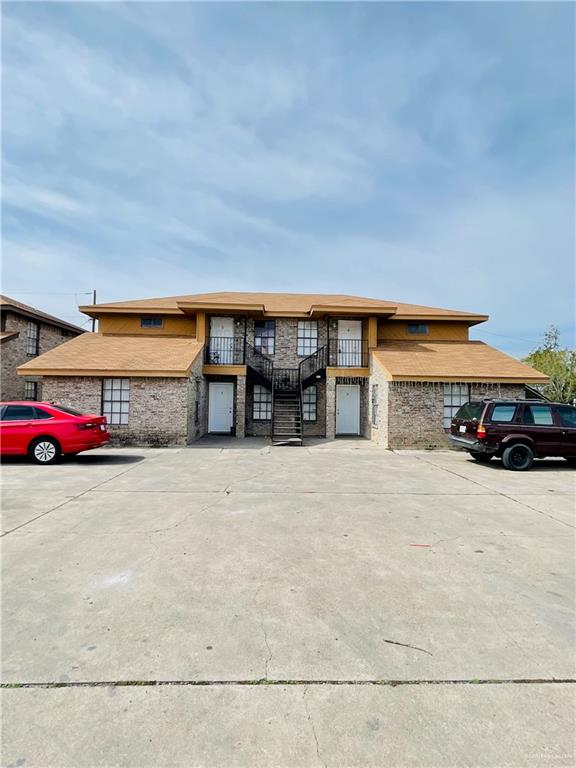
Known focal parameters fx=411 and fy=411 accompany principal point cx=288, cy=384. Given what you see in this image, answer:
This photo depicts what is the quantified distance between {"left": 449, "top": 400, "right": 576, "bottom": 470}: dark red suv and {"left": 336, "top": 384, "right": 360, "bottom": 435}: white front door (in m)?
7.55

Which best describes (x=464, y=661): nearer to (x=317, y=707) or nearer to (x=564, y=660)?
(x=564, y=660)

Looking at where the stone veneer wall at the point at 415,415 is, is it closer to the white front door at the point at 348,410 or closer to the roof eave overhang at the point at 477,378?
the roof eave overhang at the point at 477,378

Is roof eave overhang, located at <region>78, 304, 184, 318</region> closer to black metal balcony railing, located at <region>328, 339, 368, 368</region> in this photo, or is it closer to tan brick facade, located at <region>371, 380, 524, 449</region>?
black metal balcony railing, located at <region>328, 339, 368, 368</region>

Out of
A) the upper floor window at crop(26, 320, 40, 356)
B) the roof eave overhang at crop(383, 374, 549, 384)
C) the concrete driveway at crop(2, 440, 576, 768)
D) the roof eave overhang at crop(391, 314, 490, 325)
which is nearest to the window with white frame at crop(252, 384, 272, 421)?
the roof eave overhang at crop(383, 374, 549, 384)

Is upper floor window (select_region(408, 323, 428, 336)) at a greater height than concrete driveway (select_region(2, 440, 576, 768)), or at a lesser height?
greater

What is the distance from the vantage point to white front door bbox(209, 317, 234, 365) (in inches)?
687

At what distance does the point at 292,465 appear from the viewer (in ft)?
35.4

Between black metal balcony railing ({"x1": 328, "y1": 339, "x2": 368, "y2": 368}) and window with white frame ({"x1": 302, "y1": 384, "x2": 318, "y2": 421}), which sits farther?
window with white frame ({"x1": 302, "y1": 384, "x2": 318, "y2": 421})

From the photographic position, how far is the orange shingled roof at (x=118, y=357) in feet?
46.2

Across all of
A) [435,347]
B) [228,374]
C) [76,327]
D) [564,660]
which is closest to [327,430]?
[228,374]

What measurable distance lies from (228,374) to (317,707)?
14642 mm

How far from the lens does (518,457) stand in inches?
420

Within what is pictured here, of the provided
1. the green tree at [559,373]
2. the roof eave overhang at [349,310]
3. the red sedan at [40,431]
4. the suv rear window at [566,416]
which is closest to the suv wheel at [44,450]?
the red sedan at [40,431]

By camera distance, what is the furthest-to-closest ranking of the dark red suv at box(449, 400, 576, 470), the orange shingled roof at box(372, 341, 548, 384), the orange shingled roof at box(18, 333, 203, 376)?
the orange shingled roof at box(372, 341, 548, 384) < the orange shingled roof at box(18, 333, 203, 376) < the dark red suv at box(449, 400, 576, 470)
